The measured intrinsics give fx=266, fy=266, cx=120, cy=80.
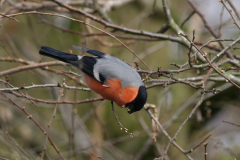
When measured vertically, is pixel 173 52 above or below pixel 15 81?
below

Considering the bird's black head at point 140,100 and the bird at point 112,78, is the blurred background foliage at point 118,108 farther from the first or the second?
the bird's black head at point 140,100

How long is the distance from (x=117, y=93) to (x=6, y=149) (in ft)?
5.19

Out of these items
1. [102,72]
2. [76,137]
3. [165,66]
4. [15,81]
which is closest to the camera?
[102,72]

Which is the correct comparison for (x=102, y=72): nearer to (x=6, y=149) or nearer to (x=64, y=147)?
(x=6, y=149)

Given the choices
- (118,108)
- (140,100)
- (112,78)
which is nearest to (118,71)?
(112,78)

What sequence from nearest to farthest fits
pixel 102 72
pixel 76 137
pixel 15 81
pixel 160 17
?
pixel 102 72
pixel 76 137
pixel 15 81
pixel 160 17

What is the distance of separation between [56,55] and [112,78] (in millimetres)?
714

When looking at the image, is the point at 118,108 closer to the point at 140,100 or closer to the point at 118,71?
the point at 118,71

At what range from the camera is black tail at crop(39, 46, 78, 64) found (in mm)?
3088

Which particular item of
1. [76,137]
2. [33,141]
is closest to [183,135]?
[76,137]

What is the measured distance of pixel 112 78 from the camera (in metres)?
3.02

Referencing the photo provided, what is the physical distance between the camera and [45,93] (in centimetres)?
655

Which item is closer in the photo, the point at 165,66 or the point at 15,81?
the point at 15,81

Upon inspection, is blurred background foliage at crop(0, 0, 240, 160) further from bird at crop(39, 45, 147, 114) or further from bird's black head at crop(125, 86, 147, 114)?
bird's black head at crop(125, 86, 147, 114)
